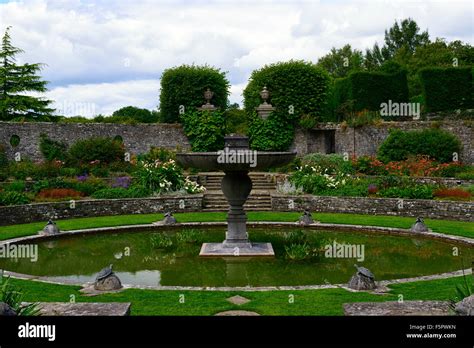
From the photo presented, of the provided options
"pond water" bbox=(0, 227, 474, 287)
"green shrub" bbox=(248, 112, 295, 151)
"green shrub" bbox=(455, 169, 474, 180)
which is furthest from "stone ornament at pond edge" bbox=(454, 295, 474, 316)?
"green shrub" bbox=(248, 112, 295, 151)

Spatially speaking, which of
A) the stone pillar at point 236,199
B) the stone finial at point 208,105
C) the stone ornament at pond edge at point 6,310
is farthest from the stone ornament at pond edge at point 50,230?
the stone finial at point 208,105

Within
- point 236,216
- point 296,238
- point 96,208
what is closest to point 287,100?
point 96,208

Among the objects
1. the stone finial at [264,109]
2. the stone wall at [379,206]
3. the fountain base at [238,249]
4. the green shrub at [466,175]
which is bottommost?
the fountain base at [238,249]

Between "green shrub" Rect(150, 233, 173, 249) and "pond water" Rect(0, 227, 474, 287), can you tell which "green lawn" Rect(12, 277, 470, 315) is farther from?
"green shrub" Rect(150, 233, 173, 249)

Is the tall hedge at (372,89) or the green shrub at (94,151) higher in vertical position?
the tall hedge at (372,89)

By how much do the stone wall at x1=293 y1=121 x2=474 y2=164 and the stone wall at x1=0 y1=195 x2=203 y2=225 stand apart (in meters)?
11.3

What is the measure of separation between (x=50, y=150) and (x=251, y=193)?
11.6 metres

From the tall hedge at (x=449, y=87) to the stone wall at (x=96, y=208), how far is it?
15559 mm

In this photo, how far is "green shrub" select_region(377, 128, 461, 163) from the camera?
24391 millimetres

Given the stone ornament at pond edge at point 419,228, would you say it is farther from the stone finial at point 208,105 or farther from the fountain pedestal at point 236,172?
the stone finial at point 208,105

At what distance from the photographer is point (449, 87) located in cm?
2844

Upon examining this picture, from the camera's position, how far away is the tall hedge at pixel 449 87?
28.4 meters
